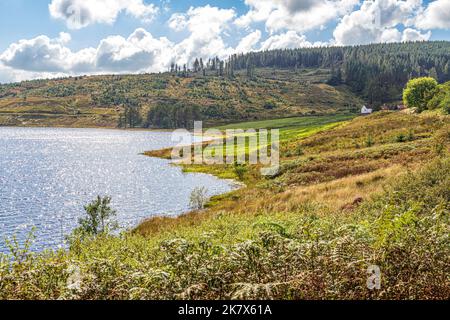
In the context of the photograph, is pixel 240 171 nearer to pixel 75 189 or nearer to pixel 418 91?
pixel 75 189

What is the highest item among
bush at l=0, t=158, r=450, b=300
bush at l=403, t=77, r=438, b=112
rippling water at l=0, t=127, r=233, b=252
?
bush at l=403, t=77, r=438, b=112

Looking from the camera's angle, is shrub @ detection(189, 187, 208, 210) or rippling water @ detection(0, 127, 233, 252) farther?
shrub @ detection(189, 187, 208, 210)

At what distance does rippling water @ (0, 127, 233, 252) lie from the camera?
38.9 m

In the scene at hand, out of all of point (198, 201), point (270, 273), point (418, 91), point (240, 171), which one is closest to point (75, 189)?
point (198, 201)

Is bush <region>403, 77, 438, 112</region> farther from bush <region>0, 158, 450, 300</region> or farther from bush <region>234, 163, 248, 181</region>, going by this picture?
bush <region>0, 158, 450, 300</region>

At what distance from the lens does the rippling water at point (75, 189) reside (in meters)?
38.9

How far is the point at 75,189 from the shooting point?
5728 centimetres

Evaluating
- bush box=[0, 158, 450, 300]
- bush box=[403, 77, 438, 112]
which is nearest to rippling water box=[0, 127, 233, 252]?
bush box=[0, 158, 450, 300]

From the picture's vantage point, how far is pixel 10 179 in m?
63.1

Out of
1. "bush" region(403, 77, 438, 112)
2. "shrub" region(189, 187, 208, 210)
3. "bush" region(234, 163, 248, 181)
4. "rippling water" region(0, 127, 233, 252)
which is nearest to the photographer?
"rippling water" region(0, 127, 233, 252)

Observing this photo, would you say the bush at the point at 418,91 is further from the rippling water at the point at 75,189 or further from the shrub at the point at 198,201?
the shrub at the point at 198,201

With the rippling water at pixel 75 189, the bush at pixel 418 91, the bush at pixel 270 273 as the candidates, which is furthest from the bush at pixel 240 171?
the bush at pixel 418 91

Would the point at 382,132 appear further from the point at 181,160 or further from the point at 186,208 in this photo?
the point at 186,208
